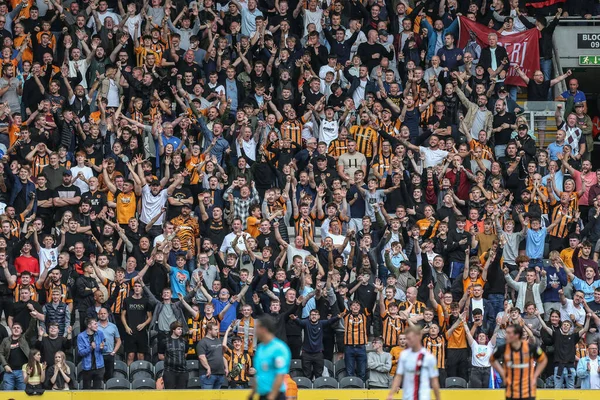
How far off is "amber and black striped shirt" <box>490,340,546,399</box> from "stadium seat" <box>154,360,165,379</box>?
313 inches

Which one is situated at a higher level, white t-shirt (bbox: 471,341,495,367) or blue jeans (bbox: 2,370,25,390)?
white t-shirt (bbox: 471,341,495,367)

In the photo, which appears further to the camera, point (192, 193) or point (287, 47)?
point (287, 47)

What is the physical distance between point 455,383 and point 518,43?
10.8 meters

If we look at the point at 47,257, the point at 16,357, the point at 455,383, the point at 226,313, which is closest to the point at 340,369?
the point at 455,383

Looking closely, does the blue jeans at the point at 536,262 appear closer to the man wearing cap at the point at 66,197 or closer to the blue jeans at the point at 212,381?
the blue jeans at the point at 212,381

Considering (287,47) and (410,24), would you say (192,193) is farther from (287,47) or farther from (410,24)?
→ (410,24)

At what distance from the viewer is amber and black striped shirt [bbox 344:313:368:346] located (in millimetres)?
23719

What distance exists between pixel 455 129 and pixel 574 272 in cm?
446

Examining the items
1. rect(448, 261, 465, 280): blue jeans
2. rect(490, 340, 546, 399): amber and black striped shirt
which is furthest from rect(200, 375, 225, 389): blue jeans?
rect(490, 340, 546, 399): amber and black striped shirt

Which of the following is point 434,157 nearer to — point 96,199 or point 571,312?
point 571,312

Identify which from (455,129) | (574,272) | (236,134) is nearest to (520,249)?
(574,272)

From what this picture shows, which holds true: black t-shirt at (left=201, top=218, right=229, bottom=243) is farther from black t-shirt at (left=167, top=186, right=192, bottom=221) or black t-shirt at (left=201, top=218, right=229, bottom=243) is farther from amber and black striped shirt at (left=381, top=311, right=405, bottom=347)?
amber and black striped shirt at (left=381, top=311, right=405, bottom=347)

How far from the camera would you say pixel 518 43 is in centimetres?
3127

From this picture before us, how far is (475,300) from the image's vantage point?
24.6 m
